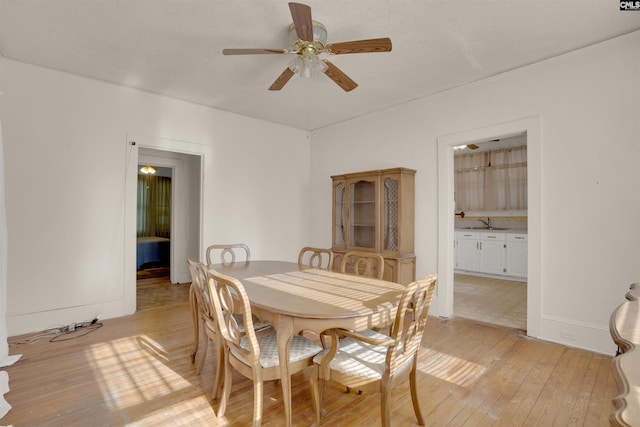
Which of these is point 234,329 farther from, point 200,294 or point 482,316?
point 482,316

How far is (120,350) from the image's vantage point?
274 centimetres

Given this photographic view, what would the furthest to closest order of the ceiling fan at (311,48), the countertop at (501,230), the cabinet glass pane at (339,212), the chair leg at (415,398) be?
the countertop at (501,230), the cabinet glass pane at (339,212), the ceiling fan at (311,48), the chair leg at (415,398)

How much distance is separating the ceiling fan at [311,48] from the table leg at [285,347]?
171cm

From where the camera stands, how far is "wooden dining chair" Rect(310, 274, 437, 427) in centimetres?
154

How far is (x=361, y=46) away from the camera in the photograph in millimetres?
2141

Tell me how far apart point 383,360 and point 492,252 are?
5019mm

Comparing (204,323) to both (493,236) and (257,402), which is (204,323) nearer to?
(257,402)

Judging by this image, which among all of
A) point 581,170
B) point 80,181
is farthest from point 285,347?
point 80,181

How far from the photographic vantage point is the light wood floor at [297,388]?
72.3 inches

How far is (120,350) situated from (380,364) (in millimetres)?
2336

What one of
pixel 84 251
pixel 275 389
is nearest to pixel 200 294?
pixel 275 389

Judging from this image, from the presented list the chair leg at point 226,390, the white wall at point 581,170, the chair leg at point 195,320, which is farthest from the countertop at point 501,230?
the chair leg at point 226,390

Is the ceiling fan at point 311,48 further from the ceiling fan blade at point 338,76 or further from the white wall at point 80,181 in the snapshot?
the white wall at point 80,181

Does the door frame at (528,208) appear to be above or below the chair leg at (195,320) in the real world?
above
